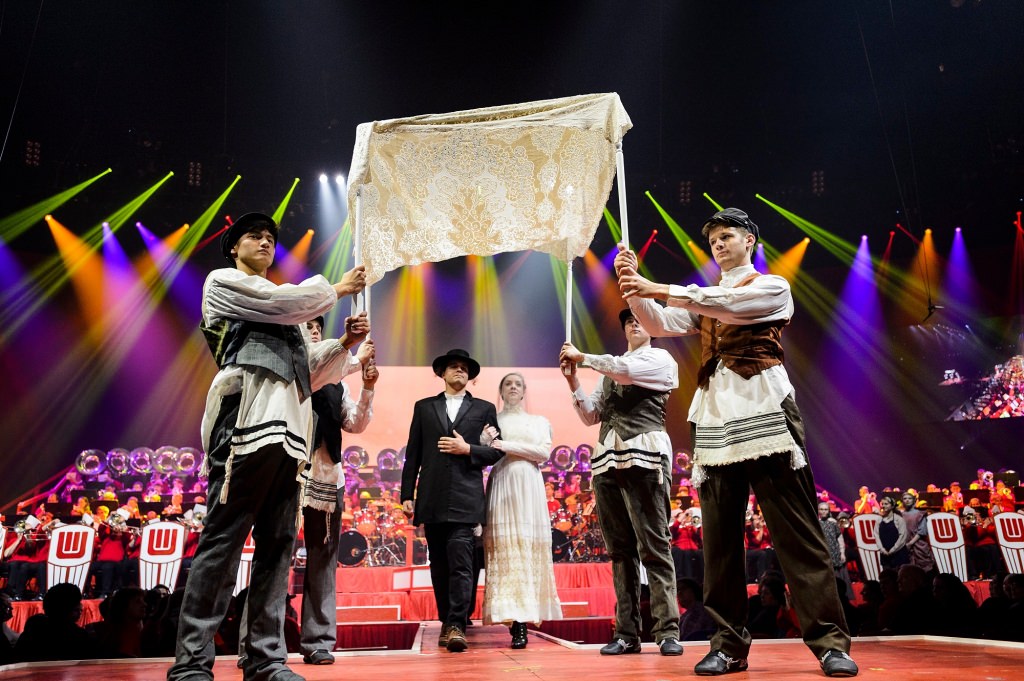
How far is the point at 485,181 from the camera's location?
405 cm

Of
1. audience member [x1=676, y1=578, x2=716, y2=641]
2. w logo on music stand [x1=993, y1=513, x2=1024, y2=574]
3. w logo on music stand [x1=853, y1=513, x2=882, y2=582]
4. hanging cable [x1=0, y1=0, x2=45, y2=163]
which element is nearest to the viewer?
audience member [x1=676, y1=578, x2=716, y2=641]

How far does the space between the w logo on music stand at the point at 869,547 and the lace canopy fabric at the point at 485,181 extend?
703 cm

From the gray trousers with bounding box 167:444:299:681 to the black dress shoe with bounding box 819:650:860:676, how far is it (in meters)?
1.90

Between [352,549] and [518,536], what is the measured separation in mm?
5281

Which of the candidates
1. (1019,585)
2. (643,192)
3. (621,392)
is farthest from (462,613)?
(643,192)

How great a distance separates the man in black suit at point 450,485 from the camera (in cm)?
448

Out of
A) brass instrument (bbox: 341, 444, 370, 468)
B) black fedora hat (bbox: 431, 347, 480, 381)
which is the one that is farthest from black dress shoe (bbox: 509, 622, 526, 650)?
brass instrument (bbox: 341, 444, 370, 468)

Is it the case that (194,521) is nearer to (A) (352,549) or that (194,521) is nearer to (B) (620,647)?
(A) (352,549)

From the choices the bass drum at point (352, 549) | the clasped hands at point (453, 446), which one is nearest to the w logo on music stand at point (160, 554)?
the bass drum at point (352, 549)

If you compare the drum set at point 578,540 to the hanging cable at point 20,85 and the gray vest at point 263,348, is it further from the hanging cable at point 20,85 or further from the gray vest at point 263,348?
the hanging cable at point 20,85

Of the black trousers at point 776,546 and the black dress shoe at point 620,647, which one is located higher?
the black trousers at point 776,546

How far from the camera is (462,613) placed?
14.3ft

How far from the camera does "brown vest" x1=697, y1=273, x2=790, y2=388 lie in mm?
3066

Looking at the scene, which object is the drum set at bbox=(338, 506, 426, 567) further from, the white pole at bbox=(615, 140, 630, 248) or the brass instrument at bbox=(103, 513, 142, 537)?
the white pole at bbox=(615, 140, 630, 248)
